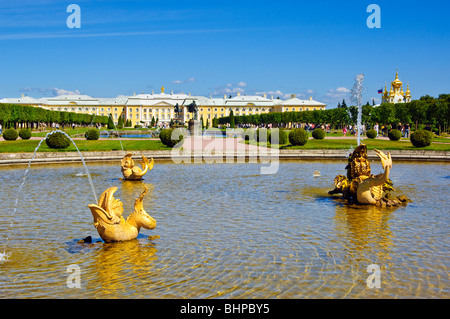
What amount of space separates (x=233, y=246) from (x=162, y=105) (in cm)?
11850

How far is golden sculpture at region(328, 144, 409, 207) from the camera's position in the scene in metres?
9.73

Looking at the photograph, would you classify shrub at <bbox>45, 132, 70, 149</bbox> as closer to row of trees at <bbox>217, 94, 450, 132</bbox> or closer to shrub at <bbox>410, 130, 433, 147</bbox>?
shrub at <bbox>410, 130, 433, 147</bbox>

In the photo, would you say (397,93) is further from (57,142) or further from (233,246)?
(233,246)

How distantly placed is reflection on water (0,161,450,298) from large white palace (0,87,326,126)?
111 metres

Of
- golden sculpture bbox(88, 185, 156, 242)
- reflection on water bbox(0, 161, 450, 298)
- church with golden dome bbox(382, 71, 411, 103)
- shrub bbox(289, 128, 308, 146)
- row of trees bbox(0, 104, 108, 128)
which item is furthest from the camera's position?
church with golden dome bbox(382, 71, 411, 103)

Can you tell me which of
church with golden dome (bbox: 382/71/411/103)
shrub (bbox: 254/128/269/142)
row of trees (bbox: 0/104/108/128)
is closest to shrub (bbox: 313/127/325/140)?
shrub (bbox: 254/128/269/142)

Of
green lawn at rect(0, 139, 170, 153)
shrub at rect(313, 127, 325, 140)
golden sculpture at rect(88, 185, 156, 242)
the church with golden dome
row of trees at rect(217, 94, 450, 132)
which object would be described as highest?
the church with golden dome

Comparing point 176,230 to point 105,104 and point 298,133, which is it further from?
point 105,104

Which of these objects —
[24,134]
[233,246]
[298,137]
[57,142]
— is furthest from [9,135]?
[233,246]

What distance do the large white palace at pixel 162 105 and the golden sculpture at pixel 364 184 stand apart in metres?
110

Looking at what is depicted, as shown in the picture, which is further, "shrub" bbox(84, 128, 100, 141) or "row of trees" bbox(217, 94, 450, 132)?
"row of trees" bbox(217, 94, 450, 132)

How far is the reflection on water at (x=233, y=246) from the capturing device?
531cm

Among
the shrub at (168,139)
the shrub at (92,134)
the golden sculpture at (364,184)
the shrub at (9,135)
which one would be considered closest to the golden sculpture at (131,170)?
the golden sculpture at (364,184)
